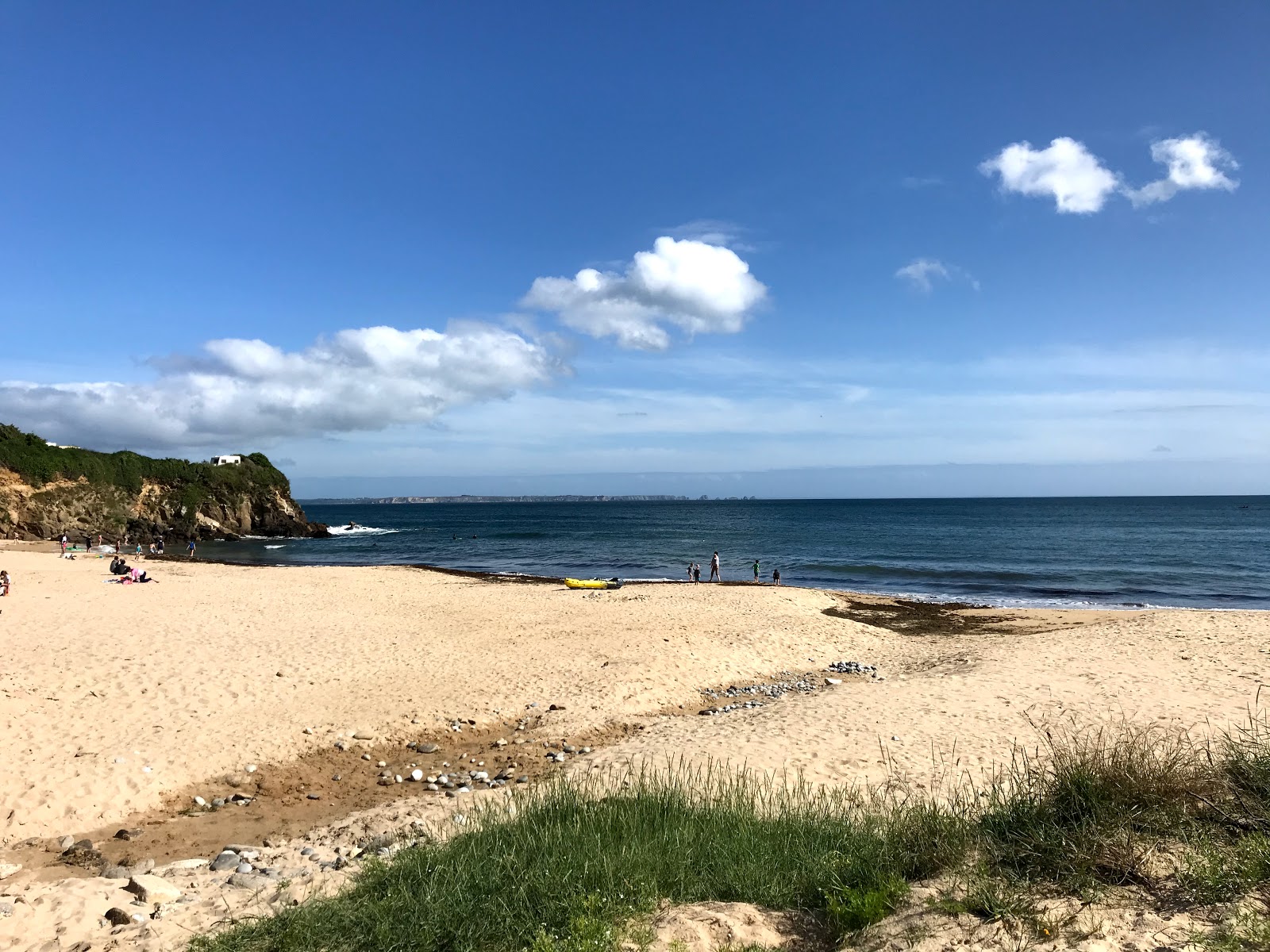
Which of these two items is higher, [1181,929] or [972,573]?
[1181,929]

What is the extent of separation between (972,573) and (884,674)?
26.5 metres

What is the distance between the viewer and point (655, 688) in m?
13.4

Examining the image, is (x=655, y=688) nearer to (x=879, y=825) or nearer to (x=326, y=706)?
(x=326, y=706)

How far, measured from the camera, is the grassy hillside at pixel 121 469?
2112 inches

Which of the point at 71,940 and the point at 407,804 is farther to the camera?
the point at 407,804

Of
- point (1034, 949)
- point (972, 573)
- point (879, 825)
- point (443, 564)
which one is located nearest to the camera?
point (1034, 949)

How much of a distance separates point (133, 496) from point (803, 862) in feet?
234

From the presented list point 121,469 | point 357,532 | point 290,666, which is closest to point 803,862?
point 290,666

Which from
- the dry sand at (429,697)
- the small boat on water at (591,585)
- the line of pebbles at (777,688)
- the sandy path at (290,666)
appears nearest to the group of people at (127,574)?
the sandy path at (290,666)

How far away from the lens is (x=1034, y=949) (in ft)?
11.8

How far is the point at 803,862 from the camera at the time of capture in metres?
4.77

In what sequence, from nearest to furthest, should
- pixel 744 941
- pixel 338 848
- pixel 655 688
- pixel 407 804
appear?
pixel 744 941 → pixel 338 848 → pixel 407 804 → pixel 655 688

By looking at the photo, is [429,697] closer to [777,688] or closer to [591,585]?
[777,688]

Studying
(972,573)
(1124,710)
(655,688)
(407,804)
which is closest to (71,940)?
(407,804)
